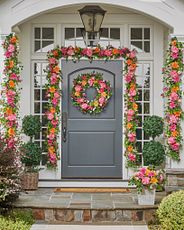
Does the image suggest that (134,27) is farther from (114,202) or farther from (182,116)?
(114,202)

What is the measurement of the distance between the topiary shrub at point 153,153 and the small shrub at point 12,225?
2.42 meters

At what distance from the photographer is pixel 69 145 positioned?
8.21m

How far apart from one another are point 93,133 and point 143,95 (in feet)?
3.53

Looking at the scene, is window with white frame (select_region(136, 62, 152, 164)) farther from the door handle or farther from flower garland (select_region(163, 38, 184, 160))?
the door handle

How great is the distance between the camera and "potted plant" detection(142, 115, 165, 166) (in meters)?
7.64

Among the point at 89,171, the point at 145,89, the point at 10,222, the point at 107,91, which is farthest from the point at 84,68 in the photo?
the point at 10,222

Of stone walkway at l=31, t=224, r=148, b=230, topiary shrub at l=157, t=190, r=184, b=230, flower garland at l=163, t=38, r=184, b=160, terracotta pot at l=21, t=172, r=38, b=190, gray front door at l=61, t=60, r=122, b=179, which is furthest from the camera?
gray front door at l=61, t=60, r=122, b=179

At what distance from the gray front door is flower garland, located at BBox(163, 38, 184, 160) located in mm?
1090

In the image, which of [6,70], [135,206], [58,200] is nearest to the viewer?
[135,206]

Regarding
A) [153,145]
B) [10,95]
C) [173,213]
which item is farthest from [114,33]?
[173,213]

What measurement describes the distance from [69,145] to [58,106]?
27.2 inches

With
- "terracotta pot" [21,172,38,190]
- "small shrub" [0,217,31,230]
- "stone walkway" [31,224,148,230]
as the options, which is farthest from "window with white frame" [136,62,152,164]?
"small shrub" [0,217,31,230]

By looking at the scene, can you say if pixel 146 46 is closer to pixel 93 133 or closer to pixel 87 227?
pixel 93 133

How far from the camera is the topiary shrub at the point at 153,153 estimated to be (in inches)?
301
